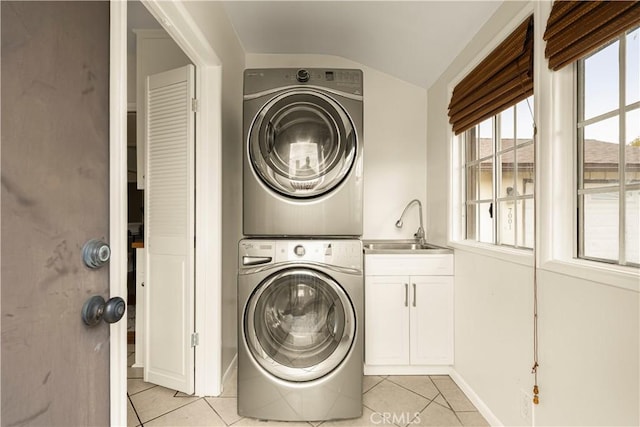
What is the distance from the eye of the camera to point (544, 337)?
131 centimetres

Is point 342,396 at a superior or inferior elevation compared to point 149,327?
inferior

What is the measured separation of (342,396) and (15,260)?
5.18 ft

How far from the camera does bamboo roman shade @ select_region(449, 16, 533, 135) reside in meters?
1.44

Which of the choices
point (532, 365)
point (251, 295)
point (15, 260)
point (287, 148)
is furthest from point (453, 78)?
point (15, 260)

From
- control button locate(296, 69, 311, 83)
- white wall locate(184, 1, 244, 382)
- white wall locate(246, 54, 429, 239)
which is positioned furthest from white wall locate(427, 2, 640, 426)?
white wall locate(184, 1, 244, 382)

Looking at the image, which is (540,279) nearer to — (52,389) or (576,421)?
(576,421)

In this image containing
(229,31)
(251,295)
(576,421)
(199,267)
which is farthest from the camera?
(229,31)

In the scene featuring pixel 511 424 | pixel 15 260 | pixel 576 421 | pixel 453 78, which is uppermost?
pixel 453 78

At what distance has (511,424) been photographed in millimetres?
1521

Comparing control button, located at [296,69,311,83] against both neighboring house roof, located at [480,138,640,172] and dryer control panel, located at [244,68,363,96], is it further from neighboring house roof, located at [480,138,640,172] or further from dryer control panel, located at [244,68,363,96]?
neighboring house roof, located at [480,138,640,172]

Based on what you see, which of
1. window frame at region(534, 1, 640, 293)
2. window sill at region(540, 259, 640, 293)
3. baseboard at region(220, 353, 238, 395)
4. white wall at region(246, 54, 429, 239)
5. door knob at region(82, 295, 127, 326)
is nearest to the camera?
door knob at region(82, 295, 127, 326)

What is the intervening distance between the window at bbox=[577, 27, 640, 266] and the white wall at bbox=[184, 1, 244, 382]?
1.91 meters

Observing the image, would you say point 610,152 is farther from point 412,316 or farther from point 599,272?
point 412,316

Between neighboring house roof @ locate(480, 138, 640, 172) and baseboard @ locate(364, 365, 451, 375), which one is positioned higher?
neighboring house roof @ locate(480, 138, 640, 172)
